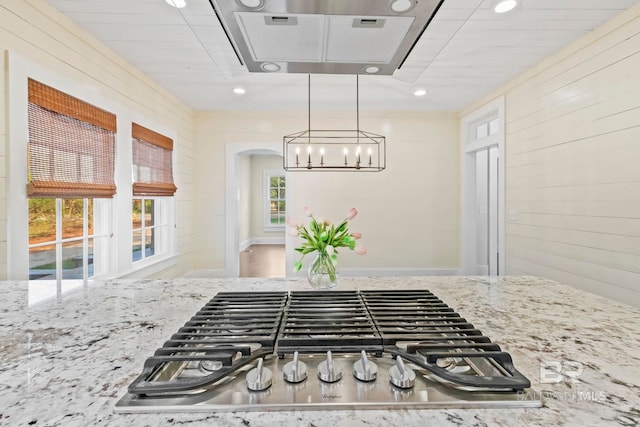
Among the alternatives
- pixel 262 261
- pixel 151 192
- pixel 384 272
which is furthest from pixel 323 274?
pixel 262 261

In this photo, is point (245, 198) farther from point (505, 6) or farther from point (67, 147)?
point (505, 6)

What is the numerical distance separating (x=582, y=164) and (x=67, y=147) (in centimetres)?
404

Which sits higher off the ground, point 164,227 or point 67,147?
point 67,147

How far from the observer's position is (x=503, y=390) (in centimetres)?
61

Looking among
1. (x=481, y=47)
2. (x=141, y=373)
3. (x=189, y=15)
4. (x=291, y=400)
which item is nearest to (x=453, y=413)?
(x=291, y=400)

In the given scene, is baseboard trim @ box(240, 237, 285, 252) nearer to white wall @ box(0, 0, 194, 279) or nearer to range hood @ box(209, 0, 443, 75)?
white wall @ box(0, 0, 194, 279)

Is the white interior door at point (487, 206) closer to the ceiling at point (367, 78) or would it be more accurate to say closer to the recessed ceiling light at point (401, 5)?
the ceiling at point (367, 78)

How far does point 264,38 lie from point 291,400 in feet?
3.31

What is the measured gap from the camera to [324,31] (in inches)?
40.1

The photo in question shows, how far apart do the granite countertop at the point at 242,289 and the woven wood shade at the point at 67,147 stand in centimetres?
106

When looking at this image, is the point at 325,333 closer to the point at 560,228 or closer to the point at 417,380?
the point at 417,380

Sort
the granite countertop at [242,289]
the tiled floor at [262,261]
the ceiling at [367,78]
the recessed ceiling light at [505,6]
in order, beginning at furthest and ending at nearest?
the tiled floor at [262,261], the ceiling at [367,78], the recessed ceiling light at [505,6], the granite countertop at [242,289]

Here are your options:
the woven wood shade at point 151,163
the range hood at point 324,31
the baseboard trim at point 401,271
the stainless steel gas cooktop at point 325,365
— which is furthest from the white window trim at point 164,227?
the stainless steel gas cooktop at point 325,365

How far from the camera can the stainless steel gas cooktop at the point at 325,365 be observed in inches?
22.6
